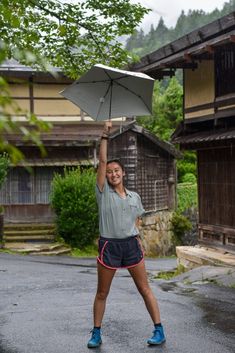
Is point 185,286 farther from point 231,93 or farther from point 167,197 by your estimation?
point 167,197

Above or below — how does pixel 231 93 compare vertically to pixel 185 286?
above

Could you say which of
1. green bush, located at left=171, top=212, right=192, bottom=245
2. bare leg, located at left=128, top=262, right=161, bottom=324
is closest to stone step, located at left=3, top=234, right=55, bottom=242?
green bush, located at left=171, top=212, right=192, bottom=245

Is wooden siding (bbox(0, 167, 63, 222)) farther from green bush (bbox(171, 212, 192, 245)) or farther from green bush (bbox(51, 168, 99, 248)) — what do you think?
green bush (bbox(171, 212, 192, 245))

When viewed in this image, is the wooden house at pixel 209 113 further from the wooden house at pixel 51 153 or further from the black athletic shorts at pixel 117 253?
the wooden house at pixel 51 153

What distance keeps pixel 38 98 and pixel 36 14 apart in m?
16.1

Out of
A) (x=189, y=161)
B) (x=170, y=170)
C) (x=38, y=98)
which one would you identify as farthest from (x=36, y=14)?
(x=189, y=161)

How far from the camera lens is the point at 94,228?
23.4m

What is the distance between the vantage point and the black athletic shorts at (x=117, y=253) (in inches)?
239

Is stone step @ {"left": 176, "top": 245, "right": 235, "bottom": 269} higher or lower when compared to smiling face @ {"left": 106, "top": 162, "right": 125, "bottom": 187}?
lower

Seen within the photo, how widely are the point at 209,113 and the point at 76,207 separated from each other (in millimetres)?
9610

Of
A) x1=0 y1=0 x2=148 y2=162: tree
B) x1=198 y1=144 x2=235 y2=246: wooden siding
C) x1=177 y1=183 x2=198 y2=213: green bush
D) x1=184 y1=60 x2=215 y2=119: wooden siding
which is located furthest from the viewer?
x1=177 y1=183 x2=198 y2=213: green bush

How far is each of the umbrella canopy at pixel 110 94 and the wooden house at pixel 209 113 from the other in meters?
5.18

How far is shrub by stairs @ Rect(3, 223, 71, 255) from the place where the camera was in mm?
22094

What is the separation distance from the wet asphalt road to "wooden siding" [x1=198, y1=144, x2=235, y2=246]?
3.25 metres
